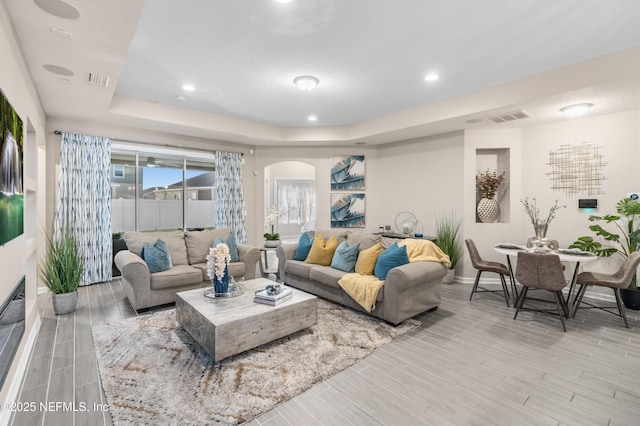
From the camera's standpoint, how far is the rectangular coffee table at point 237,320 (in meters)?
2.51

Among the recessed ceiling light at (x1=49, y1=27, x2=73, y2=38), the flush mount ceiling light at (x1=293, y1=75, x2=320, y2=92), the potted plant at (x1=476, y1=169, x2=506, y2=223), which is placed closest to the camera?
the recessed ceiling light at (x1=49, y1=27, x2=73, y2=38)

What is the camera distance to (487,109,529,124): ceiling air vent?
423cm

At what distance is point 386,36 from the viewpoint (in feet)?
9.28

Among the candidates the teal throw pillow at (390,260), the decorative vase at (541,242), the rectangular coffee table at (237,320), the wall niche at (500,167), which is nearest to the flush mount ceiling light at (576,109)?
the wall niche at (500,167)

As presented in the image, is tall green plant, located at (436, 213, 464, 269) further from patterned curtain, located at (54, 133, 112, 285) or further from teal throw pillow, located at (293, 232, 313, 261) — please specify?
patterned curtain, located at (54, 133, 112, 285)

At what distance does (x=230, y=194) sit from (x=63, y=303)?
10.8ft

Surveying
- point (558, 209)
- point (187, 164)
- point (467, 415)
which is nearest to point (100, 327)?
point (467, 415)

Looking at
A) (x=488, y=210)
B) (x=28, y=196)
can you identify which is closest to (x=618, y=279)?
(x=488, y=210)

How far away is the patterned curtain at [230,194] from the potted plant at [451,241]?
13.1 feet

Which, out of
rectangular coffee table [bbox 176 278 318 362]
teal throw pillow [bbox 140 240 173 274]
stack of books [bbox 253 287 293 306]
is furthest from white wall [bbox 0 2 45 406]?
stack of books [bbox 253 287 293 306]

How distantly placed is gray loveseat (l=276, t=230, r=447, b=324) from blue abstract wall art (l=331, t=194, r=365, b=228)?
189 cm

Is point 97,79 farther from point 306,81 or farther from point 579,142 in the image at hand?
point 579,142

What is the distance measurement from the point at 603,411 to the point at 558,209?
3.64 meters

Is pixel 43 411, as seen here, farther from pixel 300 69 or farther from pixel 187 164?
pixel 187 164
